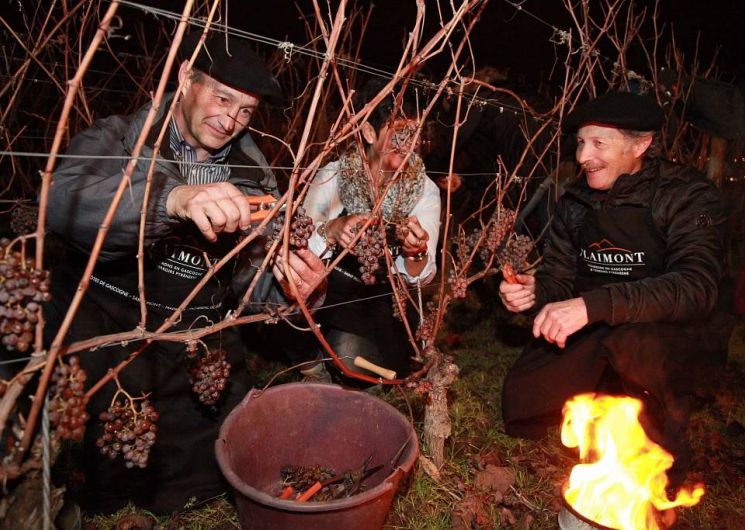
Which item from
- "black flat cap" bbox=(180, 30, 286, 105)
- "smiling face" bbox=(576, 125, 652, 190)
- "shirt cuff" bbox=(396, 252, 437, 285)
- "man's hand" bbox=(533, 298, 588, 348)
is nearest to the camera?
"black flat cap" bbox=(180, 30, 286, 105)

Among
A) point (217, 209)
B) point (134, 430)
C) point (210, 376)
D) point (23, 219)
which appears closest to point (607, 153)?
point (217, 209)

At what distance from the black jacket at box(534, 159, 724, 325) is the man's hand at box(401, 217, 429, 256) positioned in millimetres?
817

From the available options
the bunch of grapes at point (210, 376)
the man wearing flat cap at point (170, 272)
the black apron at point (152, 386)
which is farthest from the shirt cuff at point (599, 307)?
the black apron at point (152, 386)

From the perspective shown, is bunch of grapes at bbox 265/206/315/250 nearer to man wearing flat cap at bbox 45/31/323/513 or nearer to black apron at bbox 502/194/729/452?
man wearing flat cap at bbox 45/31/323/513

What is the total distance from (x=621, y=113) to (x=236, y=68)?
1.83 meters

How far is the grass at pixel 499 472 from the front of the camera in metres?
2.43

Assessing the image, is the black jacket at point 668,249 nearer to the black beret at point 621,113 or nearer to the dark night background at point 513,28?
the black beret at point 621,113

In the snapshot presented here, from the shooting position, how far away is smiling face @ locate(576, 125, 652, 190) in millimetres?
2678

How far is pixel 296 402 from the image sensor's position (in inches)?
Answer: 89.9

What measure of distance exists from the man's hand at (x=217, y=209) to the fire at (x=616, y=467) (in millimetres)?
1634

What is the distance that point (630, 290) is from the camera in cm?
246

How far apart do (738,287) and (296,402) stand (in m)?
3.52

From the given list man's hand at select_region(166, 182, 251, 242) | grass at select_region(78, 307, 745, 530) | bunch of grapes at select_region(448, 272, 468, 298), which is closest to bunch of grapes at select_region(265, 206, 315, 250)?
man's hand at select_region(166, 182, 251, 242)

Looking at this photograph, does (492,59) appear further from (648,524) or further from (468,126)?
(648,524)
